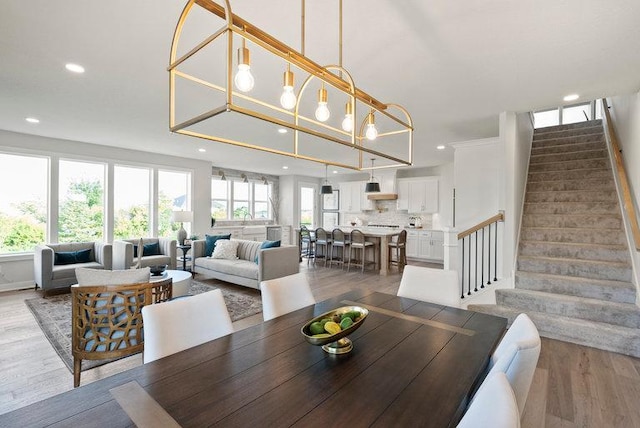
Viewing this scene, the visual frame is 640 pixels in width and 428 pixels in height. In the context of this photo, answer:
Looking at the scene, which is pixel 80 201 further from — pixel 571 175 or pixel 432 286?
pixel 571 175

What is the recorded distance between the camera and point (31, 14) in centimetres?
203

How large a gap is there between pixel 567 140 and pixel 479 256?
3.43 m

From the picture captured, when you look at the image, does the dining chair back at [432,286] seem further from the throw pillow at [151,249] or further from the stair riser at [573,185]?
the throw pillow at [151,249]

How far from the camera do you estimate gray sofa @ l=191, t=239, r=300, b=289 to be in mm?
4770

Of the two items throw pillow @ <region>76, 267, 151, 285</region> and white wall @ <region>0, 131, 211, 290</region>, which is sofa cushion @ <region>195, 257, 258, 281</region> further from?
throw pillow @ <region>76, 267, 151, 285</region>

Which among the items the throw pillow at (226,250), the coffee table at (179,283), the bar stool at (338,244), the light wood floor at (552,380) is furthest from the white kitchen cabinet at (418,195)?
the coffee table at (179,283)

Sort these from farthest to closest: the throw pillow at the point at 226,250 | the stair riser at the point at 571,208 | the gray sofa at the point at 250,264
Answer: the throw pillow at the point at 226,250, the gray sofa at the point at 250,264, the stair riser at the point at 571,208

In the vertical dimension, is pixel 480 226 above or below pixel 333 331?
above

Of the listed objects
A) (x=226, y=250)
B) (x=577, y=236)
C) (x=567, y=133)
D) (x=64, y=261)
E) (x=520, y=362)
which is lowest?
(x=64, y=261)

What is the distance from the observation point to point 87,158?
5.85 m

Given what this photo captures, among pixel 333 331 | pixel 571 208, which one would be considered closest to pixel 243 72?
pixel 333 331

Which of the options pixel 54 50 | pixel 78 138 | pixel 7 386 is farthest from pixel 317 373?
pixel 78 138

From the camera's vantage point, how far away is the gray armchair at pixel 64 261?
4633 millimetres

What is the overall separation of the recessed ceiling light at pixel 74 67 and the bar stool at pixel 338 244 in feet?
17.5
